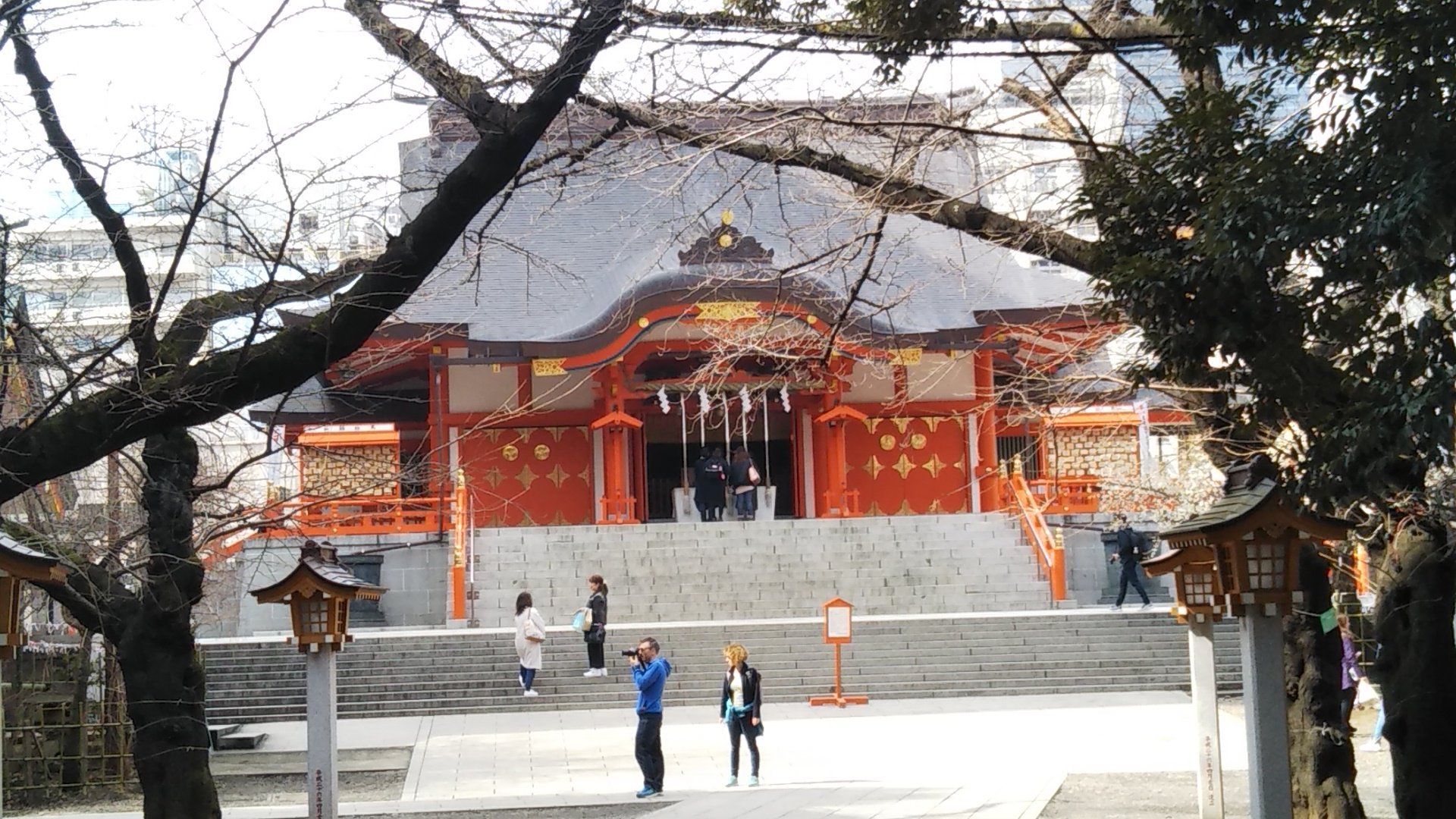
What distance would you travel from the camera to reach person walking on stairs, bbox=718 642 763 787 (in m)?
12.5

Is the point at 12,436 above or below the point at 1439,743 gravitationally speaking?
above

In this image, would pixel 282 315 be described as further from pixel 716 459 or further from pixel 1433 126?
pixel 1433 126

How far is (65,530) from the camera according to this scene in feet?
37.1

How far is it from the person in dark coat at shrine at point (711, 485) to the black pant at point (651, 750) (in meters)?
14.3

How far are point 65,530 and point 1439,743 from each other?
29.8 ft

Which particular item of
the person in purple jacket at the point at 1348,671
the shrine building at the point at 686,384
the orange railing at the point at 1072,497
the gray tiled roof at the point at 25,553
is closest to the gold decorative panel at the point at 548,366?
the shrine building at the point at 686,384

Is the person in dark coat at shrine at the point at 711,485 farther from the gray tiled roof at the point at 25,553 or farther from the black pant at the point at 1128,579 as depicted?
the gray tiled roof at the point at 25,553

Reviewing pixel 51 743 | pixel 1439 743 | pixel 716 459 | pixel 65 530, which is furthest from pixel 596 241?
pixel 1439 743

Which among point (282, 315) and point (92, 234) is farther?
point (282, 315)

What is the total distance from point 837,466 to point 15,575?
21.3 meters

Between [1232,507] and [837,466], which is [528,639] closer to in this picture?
[837,466]

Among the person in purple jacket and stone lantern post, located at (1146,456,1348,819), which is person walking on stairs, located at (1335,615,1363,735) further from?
stone lantern post, located at (1146,456,1348,819)

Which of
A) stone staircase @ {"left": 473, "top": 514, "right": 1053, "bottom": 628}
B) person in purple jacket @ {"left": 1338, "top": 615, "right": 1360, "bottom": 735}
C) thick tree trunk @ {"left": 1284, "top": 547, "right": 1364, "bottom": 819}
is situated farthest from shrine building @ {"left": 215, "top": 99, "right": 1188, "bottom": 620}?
thick tree trunk @ {"left": 1284, "top": 547, "right": 1364, "bottom": 819}

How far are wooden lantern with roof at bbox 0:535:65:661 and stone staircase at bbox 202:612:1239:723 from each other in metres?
11.4
